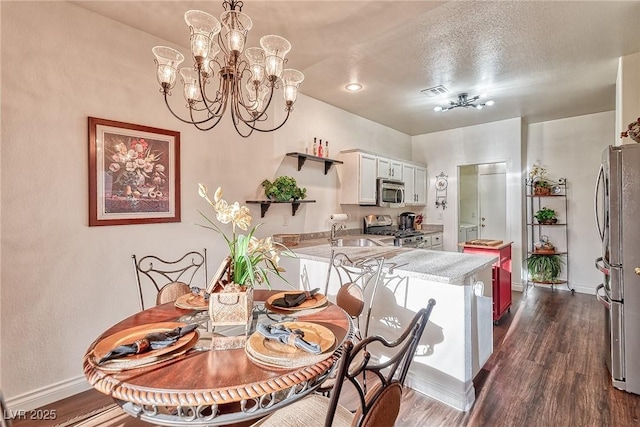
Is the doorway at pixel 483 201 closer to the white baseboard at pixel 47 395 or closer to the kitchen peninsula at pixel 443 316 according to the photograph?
the kitchen peninsula at pixel 443 316

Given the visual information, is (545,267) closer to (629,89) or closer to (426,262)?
Answer: (629,89)

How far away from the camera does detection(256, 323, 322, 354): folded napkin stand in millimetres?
1088

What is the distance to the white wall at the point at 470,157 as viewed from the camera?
16.0 ft

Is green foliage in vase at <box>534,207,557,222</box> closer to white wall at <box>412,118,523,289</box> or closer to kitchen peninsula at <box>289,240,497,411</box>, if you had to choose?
white wall at <box>412,118,523,289</box>

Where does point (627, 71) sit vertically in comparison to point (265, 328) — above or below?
above

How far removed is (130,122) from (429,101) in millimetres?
3534

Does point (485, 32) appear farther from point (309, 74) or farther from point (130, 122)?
point (130, 122)

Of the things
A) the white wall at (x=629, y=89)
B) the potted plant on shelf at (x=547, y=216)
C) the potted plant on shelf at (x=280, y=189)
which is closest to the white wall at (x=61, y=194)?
the potted plant on shelf at (x=280, y=189)

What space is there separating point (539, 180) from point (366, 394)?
545cm

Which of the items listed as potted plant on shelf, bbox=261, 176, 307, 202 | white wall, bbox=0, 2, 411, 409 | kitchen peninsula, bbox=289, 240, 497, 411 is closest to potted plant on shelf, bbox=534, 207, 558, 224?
kitchen peninsula, bbox=289, 240, 497, 411

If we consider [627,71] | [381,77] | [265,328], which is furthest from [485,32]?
[265,328]

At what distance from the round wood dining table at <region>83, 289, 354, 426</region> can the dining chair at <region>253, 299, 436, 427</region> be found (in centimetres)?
13

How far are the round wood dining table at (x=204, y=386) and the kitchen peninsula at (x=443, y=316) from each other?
3.85 feet

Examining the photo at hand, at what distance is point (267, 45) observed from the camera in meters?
1.72
